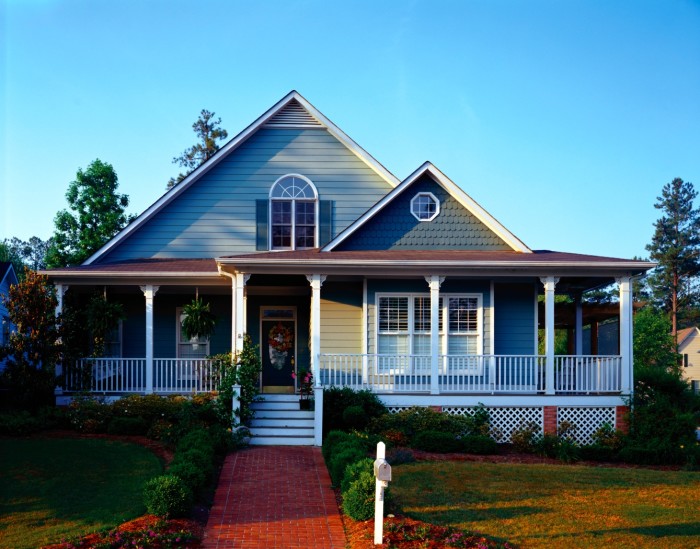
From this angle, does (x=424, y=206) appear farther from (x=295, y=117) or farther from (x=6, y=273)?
(x=6, y=273)

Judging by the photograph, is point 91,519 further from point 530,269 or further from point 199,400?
point 530,269

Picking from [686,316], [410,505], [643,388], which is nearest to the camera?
[410,505]

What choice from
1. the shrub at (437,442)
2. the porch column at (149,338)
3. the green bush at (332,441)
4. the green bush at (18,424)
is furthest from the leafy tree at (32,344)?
the shrub at (437,442)

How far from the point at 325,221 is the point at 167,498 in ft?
40.9

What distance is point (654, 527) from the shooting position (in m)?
10.3

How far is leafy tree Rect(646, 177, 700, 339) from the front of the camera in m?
61.8

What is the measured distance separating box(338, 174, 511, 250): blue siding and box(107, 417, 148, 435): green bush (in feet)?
21.9

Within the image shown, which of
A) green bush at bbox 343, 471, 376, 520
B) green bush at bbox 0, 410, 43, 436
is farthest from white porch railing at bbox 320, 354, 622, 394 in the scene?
green bush at bbox 343, 471, 376, 520

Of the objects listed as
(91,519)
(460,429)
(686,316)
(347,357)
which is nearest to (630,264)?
(460,429)

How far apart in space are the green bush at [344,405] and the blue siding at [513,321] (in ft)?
13.7

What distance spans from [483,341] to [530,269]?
240 centimetres

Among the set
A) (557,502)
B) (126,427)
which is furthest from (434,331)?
(126,427)

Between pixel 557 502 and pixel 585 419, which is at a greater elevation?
pixel 585 419

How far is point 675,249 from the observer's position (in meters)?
61.8
